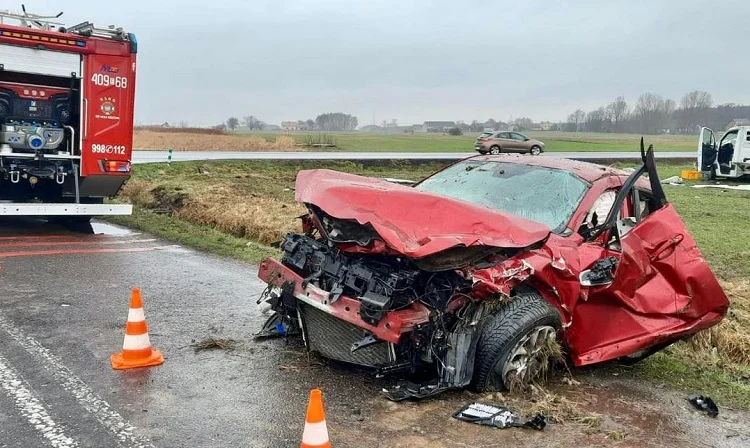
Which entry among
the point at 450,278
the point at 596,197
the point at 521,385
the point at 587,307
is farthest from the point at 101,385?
the point at 596,197

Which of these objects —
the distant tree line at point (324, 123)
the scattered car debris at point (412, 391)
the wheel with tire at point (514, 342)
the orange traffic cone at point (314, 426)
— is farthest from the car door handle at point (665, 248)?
the distant tree line at point (324, 123)

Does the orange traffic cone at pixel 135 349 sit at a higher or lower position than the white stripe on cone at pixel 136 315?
lower

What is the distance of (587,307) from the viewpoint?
5.06 metres

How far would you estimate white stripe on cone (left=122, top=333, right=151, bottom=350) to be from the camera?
4891mm

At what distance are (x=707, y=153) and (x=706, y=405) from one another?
2449 centimetres

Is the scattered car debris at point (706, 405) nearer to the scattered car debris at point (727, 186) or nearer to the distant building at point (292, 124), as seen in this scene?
the scattered car debris at point (727, 186)

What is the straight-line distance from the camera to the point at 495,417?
4.14 metres

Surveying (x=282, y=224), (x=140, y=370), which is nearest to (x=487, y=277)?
(x=140, y=370)

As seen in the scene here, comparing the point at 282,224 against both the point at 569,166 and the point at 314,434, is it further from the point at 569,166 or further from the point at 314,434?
the point at 314,434

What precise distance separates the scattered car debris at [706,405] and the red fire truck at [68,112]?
8.42 metres

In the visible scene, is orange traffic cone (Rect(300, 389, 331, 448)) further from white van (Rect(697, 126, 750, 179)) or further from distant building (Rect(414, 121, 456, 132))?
distant building (Rect(414, 121, 456, 132))

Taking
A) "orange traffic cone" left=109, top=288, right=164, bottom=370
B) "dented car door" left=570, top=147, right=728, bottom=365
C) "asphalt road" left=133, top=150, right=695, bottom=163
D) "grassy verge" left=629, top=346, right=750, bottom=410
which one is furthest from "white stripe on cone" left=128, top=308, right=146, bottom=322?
"asphalt road" left=133, top=150, right=695, bottom=163

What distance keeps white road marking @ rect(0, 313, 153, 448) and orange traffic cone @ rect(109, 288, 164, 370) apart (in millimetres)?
346

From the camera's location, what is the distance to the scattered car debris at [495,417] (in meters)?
4.10
